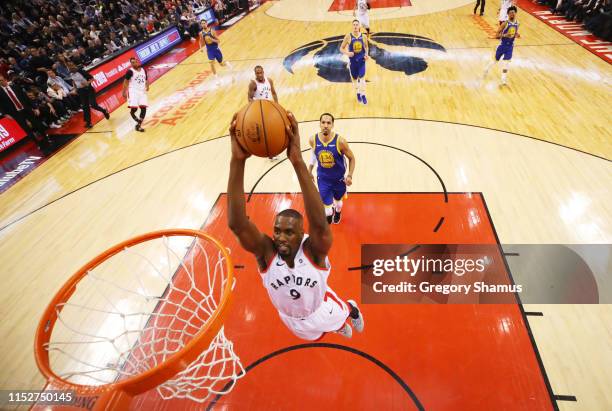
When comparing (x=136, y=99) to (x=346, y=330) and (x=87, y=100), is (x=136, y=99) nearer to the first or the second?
(x=87, y=100)

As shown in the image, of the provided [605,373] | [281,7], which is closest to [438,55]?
[605,373]

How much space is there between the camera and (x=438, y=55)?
10.6 meters

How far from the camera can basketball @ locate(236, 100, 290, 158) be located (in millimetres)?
1957

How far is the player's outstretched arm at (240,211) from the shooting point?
181 cm

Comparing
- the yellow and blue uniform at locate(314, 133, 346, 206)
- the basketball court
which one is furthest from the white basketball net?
the yellow and blue uniform at locate(314, 133, 346, 206)

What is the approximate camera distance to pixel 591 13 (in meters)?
11.3

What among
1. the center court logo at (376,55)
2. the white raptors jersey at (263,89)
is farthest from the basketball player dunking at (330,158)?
the center court logo at (376,55)

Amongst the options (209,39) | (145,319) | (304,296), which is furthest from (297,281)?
(209,39)

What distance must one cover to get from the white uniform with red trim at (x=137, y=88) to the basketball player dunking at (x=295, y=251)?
23.8 ft

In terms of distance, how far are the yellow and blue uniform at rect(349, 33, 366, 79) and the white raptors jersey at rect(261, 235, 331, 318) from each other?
20.4 ft

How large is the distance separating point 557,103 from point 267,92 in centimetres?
640

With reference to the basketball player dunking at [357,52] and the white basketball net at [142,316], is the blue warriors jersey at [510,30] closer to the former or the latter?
the basketball player dunking at [357,52]

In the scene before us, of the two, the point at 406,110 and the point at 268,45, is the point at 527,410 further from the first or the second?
the point at 268,45

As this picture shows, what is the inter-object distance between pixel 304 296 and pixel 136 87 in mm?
7521
